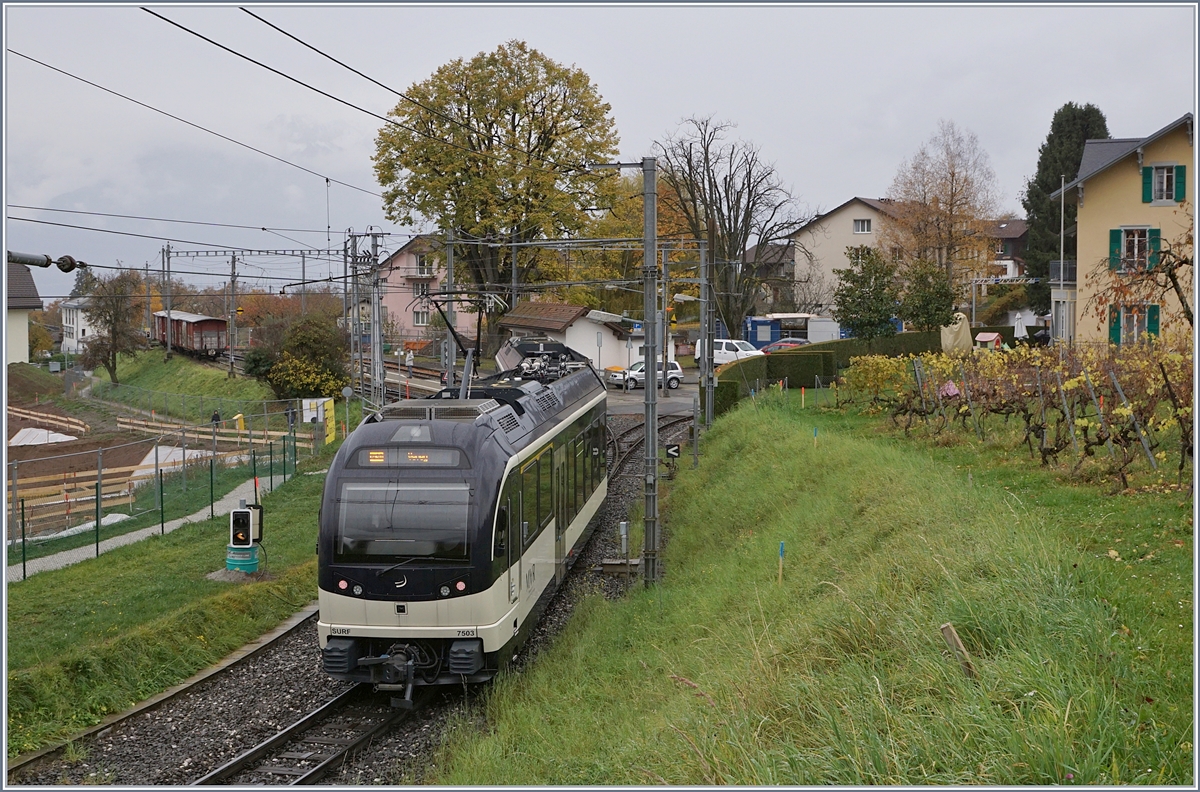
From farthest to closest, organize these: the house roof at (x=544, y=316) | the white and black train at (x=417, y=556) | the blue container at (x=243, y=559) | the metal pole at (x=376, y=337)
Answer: the house roof at (x=544, y=316) < the metal pole at (x=376, y=337) < the blue container at (x=243, y=559) < the white and black train at (x=417, y=556)

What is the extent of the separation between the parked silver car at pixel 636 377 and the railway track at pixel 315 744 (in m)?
35.2

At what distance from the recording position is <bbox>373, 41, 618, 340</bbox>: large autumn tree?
43.3 m

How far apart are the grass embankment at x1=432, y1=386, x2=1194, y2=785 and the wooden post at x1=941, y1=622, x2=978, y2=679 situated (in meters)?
0.08

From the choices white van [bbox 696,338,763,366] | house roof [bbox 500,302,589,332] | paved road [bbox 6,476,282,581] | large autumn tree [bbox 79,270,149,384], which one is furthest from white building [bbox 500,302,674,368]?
paved road [bbox 6,476,282,581]

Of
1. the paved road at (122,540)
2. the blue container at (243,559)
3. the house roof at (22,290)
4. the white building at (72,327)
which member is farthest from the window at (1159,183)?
the white building at (72,327)

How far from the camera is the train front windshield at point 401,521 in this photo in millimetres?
10258

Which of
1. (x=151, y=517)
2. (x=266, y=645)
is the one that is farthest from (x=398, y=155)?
(x=266, y=645)

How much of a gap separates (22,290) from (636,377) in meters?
25.0

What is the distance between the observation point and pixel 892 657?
784 centimetres

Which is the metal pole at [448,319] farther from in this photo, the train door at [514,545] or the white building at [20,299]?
the white building at [20,299]

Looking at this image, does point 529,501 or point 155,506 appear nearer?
point 529,501

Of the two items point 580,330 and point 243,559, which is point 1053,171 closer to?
point 580,330

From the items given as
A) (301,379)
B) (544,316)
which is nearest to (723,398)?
(544,316)

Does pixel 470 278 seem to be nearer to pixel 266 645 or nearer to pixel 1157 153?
pixel 1157 153
